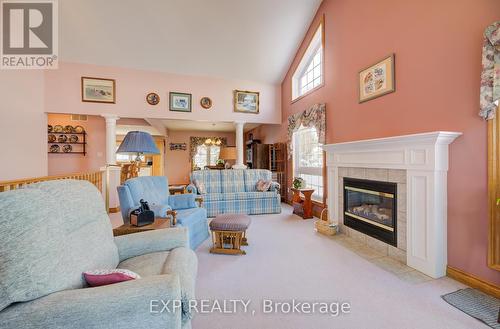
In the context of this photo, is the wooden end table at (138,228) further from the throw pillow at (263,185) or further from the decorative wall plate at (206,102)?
the decorative wall plate at (206,102)

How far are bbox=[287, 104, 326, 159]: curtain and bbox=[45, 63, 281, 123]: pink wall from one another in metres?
0.91

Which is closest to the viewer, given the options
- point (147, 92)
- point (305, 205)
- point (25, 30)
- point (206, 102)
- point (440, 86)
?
point (440, 86)

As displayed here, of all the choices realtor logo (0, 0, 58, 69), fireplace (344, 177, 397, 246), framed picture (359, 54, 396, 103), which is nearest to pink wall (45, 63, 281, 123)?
realtor logo (0, 0, 58, 69)

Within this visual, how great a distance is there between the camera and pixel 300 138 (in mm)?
5113

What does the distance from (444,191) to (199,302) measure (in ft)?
7.69

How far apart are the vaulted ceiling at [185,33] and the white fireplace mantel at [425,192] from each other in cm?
311

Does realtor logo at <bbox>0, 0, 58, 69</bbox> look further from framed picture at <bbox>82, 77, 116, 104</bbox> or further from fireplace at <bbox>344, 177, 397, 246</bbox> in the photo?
fireplace at <bbox>344, 177, 397, 246</bbox>

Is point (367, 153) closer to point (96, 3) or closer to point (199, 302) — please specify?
point (199, 302)

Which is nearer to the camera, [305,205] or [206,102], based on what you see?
[305,205]

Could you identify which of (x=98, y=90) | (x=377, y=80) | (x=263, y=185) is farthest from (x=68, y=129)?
(x=377, y=80)

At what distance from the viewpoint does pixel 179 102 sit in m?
5.05

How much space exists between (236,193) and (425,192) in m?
3.05

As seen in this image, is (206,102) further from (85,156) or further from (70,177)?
(85,156)

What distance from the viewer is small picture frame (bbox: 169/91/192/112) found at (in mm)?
4984
